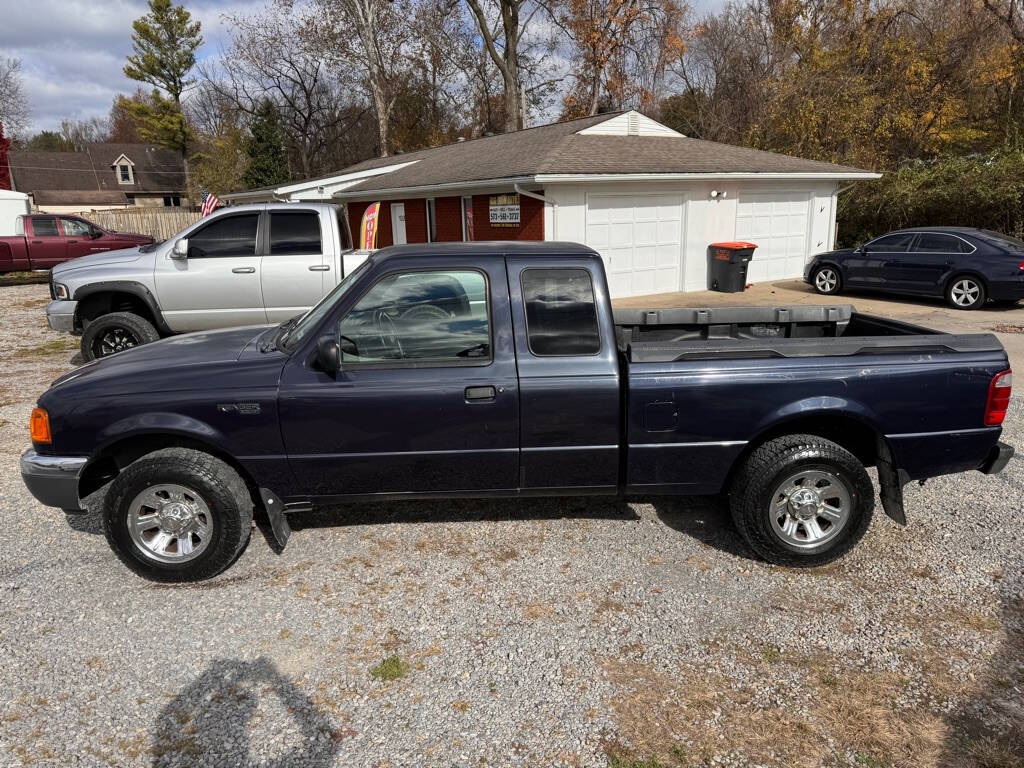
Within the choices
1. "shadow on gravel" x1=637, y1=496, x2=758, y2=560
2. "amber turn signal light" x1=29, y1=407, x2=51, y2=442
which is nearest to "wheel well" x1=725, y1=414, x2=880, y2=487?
"shadow on gravel" x1=637, y1=496, x2=758, y2=560

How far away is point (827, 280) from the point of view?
48.6 feet

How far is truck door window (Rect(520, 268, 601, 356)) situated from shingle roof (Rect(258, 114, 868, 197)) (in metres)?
9.93

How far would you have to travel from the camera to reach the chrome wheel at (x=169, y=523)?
3.64m

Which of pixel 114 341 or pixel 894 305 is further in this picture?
pixel 894 305

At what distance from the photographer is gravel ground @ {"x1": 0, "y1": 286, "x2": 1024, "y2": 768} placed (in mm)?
2658

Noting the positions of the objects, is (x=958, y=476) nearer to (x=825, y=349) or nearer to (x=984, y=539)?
(x=984, y=539)

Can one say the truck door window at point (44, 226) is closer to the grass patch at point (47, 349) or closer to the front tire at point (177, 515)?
the grass patch at point (47, 349)

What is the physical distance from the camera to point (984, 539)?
13.7 ft

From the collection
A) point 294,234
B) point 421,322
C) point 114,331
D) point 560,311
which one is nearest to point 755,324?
point 560,311

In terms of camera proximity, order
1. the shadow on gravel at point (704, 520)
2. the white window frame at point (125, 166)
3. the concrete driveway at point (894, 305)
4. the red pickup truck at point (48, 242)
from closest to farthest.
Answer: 1. the shadow on gravel at point (704, 520)
2. the concrete driveway at point (894, 305)
3. the red pickup truck at point (48, 242)
4. the white window frame at point (125, 166)

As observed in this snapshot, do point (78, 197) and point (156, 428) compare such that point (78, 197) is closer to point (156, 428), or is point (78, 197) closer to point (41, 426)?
point (41, 426)

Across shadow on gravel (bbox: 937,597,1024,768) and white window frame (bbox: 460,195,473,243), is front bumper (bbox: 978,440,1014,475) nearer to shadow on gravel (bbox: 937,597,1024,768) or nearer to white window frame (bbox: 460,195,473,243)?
shadow on gravel (bbox: 937,597,1024,768)

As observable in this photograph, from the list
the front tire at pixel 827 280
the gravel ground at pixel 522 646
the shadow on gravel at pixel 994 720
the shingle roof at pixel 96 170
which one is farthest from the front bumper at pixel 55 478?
the shingle roof at pixel 96 170

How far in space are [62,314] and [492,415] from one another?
6.56m
